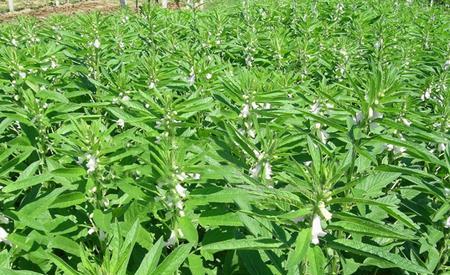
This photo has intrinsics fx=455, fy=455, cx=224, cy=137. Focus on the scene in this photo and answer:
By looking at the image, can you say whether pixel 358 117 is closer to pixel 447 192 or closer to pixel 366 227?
pixel 447 192

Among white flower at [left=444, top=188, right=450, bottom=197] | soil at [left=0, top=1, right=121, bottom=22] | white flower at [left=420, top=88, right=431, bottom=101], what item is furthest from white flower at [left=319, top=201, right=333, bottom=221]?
soil at [left=0, top=1, right=121, bottom=22]

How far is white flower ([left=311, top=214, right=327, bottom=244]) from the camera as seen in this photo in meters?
1.88

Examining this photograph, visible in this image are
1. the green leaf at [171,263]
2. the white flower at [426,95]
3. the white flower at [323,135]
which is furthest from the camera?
the white flower at [426,95]

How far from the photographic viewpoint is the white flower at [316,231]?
188cm

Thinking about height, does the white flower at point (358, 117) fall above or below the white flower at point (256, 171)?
above

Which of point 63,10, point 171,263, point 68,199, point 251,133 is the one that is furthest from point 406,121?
point 63,10

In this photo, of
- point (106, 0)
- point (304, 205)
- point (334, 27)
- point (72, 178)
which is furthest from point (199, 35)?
point (106, 0)

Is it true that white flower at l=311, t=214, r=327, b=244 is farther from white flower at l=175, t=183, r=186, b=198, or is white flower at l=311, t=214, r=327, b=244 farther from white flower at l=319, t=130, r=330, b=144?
white flower at l=319, t=130, r=330, b=144

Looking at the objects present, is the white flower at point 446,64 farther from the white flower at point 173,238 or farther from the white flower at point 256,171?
the white flower at point 173,238

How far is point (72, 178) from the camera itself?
269 centimetres

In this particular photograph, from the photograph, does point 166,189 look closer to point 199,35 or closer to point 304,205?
point 304,205

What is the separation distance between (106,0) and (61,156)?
37158 mm

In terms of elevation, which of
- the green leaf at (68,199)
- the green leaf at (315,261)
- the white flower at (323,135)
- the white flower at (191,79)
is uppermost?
the white flower at (191,79)

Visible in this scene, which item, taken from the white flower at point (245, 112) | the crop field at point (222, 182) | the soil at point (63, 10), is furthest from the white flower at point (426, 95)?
the soil at point (63, 10)
